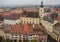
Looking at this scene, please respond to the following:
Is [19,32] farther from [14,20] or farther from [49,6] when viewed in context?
[49,6]

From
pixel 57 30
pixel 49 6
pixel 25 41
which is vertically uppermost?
pixel 49 6

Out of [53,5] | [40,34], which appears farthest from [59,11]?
[40,34]

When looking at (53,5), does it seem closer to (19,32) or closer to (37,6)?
(37,6)

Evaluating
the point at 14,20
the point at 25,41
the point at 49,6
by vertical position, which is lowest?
the point at 25,41

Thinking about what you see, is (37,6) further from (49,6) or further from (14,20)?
(14,20)

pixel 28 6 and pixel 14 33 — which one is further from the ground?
pixel 28 6

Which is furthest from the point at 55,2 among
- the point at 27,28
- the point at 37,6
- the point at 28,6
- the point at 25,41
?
the point at 25,41

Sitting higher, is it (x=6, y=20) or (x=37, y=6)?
(x=37, y=6)

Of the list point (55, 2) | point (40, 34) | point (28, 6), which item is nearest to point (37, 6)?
point (28, 6)
